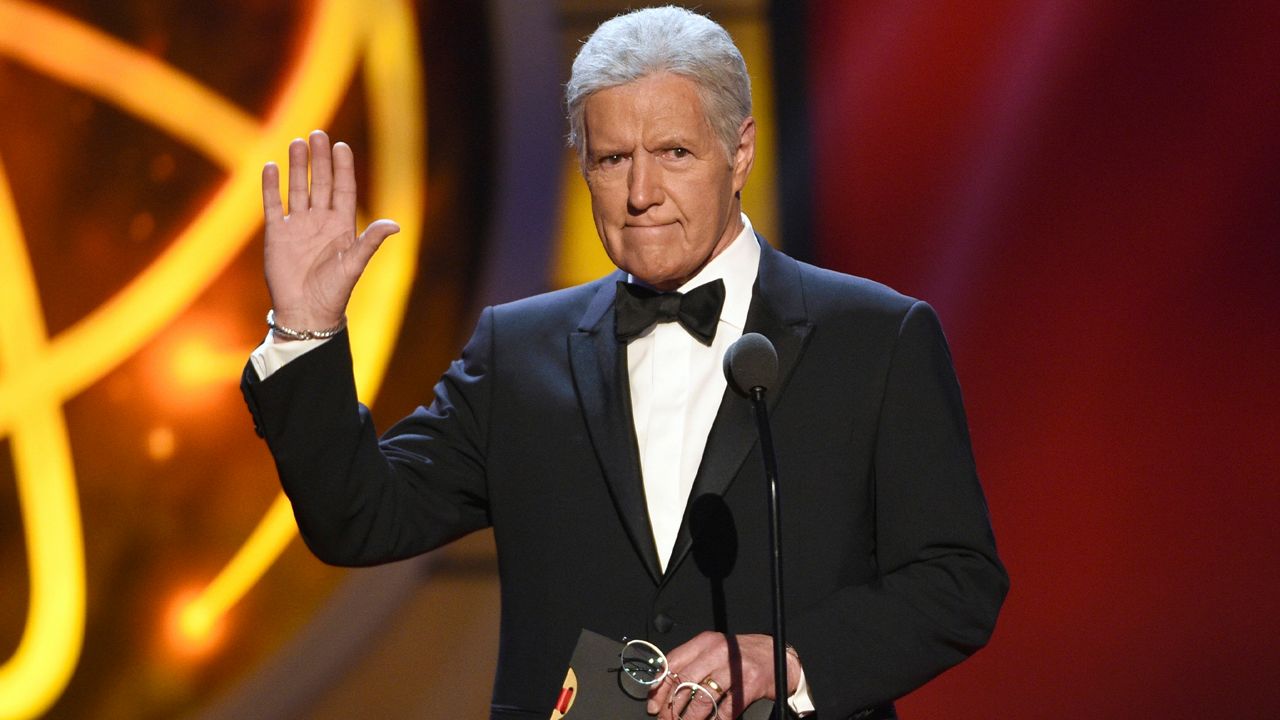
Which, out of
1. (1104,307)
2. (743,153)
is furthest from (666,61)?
(1104,307)

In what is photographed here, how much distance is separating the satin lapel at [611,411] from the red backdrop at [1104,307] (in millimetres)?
1152

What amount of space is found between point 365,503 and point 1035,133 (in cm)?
166

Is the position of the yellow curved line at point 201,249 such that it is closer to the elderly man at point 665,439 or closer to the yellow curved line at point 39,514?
the yellow curved line at point 39,514

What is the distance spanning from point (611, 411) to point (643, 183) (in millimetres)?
274

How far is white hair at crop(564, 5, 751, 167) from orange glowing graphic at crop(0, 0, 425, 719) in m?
1.53

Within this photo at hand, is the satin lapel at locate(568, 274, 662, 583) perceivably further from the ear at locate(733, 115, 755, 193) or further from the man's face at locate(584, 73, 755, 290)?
the ear at locate(733, 115, 755, 193)

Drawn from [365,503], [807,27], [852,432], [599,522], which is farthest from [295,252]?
[807,27]

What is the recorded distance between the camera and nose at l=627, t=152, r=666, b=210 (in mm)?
1549

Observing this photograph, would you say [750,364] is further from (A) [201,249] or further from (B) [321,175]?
(A) [201,249]

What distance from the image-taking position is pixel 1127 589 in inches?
99.9

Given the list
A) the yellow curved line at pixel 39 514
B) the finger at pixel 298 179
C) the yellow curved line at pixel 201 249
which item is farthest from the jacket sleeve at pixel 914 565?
the yellow curved line at pixel 39 514

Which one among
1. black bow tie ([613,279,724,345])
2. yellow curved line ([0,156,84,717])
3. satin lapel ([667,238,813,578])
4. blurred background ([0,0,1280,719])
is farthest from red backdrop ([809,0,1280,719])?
yellow curved line ([0,156,84,717])

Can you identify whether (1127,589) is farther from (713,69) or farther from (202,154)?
(202,154)

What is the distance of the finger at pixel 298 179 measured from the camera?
1.46 metres
